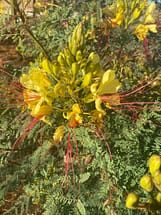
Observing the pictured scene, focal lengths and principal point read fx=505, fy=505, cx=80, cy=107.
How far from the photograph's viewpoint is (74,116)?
1785 mm

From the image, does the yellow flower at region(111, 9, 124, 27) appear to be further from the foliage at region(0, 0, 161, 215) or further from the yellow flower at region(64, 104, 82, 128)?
the yellow flower at region(64, 104, 82, 128)

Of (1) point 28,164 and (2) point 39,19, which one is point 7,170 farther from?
(2) point 39,19

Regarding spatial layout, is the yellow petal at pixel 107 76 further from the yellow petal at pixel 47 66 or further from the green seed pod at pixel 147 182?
the green seed pod at pixel 147 182

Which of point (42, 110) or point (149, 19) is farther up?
point (149, 19)

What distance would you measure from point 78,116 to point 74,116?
0.02 m

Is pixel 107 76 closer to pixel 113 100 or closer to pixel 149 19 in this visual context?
pixel 113 100

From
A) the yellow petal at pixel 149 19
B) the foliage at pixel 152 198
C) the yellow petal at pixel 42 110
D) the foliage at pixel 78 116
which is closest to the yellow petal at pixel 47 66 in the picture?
the foliage at pixel 78 116

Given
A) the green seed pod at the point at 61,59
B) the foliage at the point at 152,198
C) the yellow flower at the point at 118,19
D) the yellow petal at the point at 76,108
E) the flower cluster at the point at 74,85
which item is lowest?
the foliage at the point at 152,198

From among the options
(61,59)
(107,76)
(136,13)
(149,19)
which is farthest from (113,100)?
(149,19)

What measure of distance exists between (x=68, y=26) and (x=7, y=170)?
68 centimetres

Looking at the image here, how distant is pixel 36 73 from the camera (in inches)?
69.1

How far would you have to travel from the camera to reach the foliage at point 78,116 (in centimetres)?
177

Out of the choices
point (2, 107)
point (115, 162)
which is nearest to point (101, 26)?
point (2, 107)

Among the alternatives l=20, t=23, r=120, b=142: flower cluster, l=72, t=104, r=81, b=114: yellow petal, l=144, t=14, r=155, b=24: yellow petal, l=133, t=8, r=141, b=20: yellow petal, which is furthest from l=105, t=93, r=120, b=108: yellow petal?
l=144, t=14, r=155, b=24: yellow petal
